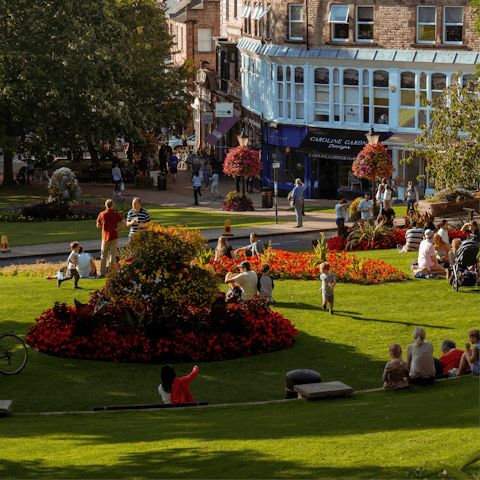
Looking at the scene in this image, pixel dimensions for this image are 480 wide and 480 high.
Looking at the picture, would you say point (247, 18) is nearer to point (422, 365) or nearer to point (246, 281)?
point (246, 281)

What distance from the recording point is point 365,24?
4462cm

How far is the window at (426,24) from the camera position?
42.4m

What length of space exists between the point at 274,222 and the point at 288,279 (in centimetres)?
1411

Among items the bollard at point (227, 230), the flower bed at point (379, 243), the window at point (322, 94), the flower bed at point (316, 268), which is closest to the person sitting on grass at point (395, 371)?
the flower bed at point (316, 268)

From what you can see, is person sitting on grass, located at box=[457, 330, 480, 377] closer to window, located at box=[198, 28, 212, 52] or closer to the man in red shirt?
the man in red shirt

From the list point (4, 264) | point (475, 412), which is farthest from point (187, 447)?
point (4, 264)

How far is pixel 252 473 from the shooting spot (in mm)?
8719

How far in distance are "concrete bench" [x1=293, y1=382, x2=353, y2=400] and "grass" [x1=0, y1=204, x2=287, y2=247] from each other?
20.2m

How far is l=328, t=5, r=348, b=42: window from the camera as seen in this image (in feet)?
148

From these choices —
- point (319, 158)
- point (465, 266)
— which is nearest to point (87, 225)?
point (319, 158)

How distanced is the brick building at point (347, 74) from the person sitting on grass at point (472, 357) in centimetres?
2957

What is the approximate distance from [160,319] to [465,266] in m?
8.79

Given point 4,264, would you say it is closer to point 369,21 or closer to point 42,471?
point 42,471

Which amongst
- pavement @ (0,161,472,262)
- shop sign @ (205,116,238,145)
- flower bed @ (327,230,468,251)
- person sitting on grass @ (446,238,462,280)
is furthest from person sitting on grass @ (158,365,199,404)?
shop sign @ (205,116,238,145)
